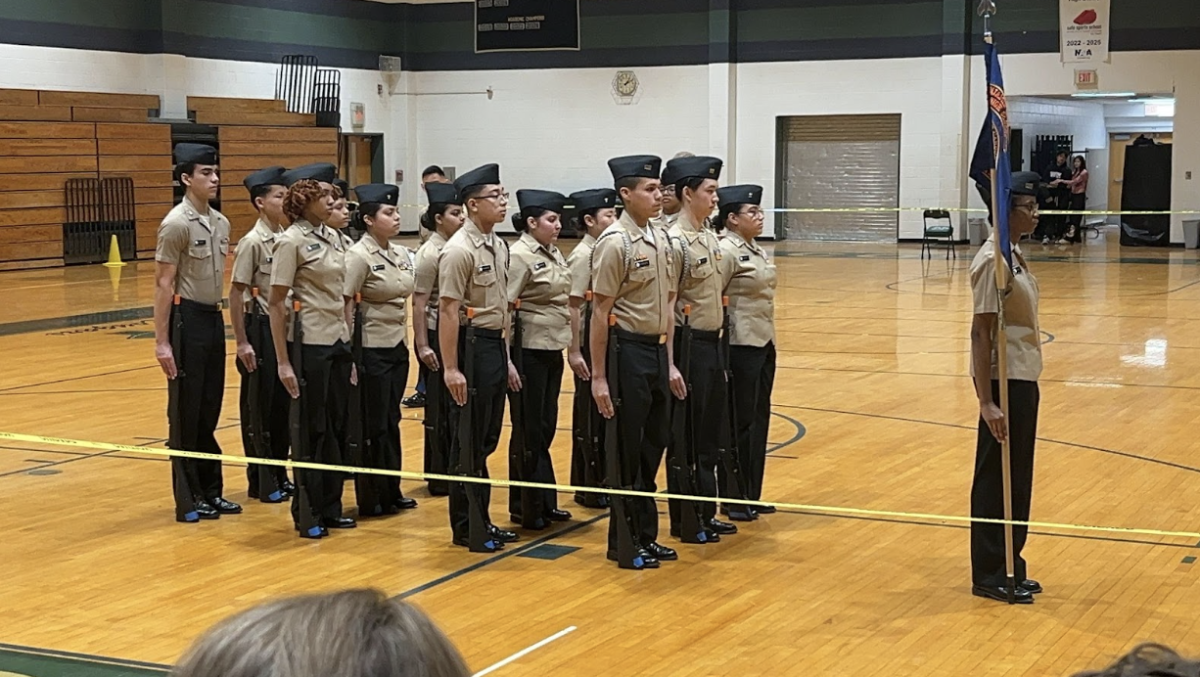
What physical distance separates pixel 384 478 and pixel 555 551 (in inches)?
46.5

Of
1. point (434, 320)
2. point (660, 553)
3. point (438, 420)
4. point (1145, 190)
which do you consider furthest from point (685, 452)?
point (1145, 190)

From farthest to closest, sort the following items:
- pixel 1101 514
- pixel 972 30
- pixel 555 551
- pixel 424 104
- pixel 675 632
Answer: pixel 424 104 < pixel 972 30 < pixel 1101 514 < pixel 555 551 < pixel 675 632

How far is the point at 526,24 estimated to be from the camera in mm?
25391

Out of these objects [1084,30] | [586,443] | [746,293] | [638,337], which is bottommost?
[586,443]

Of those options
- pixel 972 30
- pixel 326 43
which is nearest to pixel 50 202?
pixel 326 43

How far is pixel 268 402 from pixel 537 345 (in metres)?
1.51

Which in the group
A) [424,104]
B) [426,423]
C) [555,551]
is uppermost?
[424,104]

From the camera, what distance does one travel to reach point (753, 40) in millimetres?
27297

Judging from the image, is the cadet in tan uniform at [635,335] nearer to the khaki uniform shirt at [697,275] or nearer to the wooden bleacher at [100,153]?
the khaki uniform shirt at [697,275]

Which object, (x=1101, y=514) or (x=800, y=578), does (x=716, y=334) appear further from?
(x=1101, y=514)

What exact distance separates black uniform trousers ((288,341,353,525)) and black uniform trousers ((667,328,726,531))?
160 centimetres

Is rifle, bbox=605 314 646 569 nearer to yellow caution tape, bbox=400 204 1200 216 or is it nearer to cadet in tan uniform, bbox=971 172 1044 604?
cadet in tan uniform, bbox=971 172 1044 604

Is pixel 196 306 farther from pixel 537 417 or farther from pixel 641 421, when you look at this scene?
pixel 641 421

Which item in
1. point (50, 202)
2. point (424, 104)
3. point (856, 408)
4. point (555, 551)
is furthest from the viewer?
point (424, 104)
